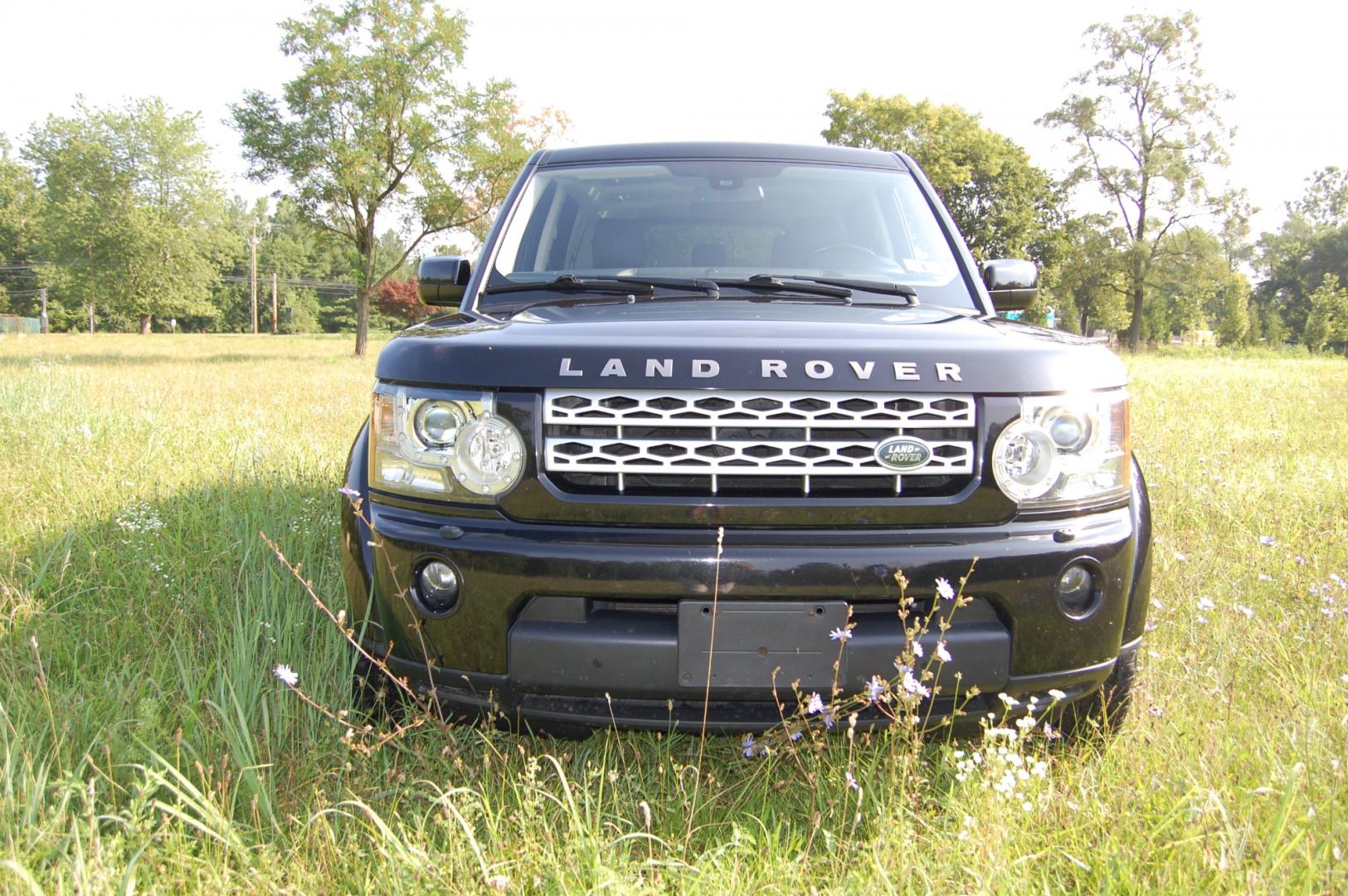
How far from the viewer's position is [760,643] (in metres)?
1.75

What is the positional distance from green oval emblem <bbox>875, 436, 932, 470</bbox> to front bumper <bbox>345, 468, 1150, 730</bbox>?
15cm

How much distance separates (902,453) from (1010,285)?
1.46 m

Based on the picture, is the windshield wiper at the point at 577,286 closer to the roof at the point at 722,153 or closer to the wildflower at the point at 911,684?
the roof at the point at 722,153

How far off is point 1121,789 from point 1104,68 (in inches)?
1573

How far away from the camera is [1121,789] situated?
1.94 meters

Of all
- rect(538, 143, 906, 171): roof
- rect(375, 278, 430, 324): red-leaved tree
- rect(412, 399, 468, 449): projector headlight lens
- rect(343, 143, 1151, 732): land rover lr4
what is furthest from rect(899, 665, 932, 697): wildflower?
rect(375, 278, 430, 324): red-leaved tree

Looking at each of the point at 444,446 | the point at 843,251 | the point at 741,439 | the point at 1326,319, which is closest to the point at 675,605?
the point at 741,439

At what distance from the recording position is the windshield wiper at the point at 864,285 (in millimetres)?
2492

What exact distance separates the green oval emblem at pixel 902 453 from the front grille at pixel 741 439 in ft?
0.04

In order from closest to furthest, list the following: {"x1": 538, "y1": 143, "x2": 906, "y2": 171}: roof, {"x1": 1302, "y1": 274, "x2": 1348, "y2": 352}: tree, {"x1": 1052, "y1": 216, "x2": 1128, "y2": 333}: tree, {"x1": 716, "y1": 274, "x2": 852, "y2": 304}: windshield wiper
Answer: {"x1": 716, "y1": 274, "x2": 852, "y2": 304}: windshield wiper, {"x1": 538, "y1": 143, "x2": 906, "y2": 171}: roof, {"x1": 1052, "y1": 216, "x2": 1128, "y2": 333}: tree, {"x1": 1302, "y1": 274, "x2": 1348, "y2": 352}: tree

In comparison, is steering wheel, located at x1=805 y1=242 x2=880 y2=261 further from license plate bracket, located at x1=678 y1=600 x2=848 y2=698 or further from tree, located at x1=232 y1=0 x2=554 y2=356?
tree, located at x1=232 y1=0 x2=554 y2=356

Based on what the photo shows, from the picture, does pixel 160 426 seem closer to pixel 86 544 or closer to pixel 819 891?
pixel 86 544

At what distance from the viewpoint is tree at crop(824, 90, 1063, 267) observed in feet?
121

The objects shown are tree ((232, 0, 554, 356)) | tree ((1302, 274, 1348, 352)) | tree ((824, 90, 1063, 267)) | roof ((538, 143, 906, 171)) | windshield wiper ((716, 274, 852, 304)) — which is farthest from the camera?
tree ((1302, 274, 1348, 352))
